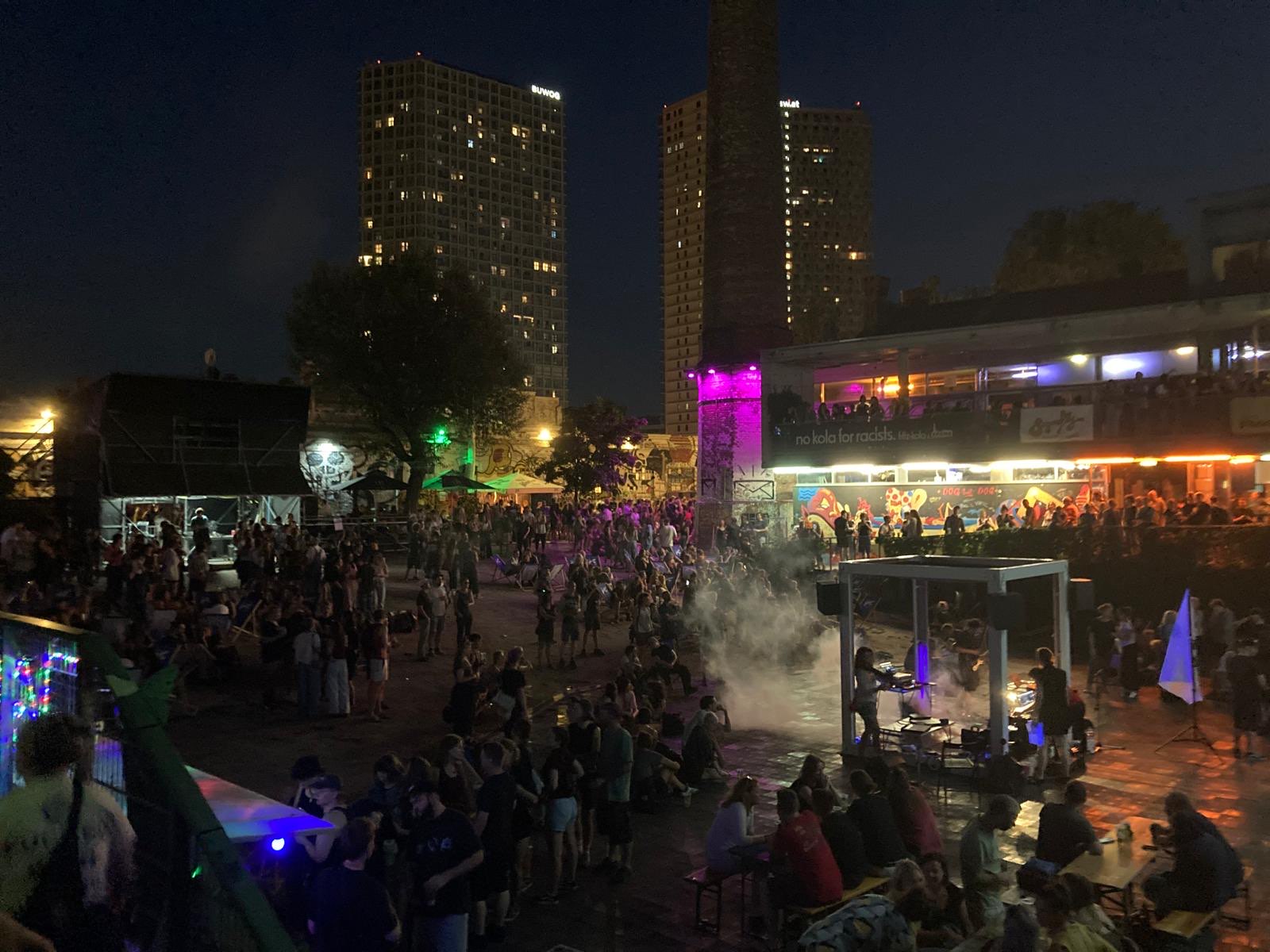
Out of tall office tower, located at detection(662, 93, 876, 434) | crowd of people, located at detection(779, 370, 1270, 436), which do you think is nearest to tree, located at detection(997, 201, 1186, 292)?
crowd of people, located at detection(779, 370, 1270, 436)

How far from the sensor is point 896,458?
2767 centimetres

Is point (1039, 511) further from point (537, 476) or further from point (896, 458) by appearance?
point (537, 476)

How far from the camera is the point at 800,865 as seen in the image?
636 centimetres

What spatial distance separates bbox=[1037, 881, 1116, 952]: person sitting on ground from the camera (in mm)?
4714

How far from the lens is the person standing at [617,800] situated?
8086 mm

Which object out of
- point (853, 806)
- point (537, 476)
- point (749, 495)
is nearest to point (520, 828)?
point (853, 806)

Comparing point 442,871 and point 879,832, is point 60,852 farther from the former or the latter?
point 879,832

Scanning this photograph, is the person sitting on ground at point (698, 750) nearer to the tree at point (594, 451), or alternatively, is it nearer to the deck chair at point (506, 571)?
the deck chair at point (506, 571)

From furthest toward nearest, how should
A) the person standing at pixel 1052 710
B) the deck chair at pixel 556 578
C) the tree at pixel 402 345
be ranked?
the tree at pixel 402 345, the deck chair at pixel 556 578, the person standing at pixel 1052 710

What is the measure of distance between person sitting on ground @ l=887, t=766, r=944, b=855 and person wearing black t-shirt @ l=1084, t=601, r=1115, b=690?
30.4 feet

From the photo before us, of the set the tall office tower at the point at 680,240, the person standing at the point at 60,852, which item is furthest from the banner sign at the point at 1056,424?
the tall office tower at the point at 680,240

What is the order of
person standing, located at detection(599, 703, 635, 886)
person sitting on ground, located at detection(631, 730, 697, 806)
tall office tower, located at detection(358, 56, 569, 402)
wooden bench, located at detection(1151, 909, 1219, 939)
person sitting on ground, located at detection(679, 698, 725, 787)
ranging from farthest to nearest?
1. tall office tower, located at detection(358, 56, 569, 402)
2. person sitting on ground, located at detection(679, 698, 725, 787)
3. person sitting on ground, located at detection(631, 730, 697, 806)
4. person standing, located at detection(599, 703, 635, 886)
5. wooden bench, located at detection(1151, 909, 1219, 939)

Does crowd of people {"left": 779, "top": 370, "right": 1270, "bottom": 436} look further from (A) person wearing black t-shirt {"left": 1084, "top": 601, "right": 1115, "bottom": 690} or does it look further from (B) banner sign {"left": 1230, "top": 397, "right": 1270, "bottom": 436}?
(A) person wearing black t-shirt {"left": 1084, "top": 601, "right": 1115, "bottom": 690}

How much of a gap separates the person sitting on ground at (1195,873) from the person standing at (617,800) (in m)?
3.99
